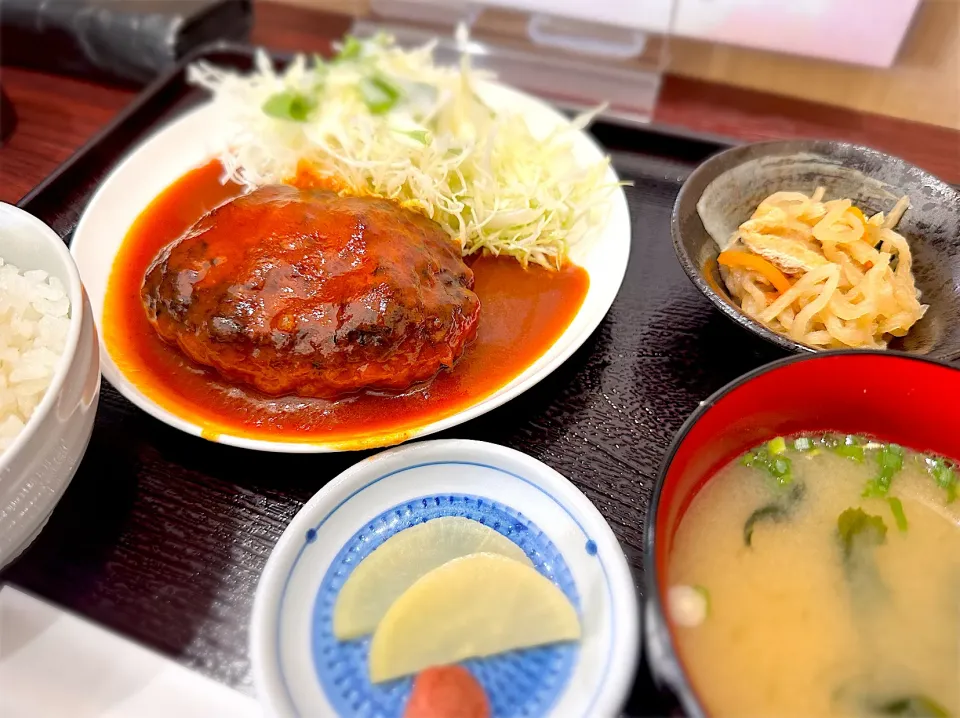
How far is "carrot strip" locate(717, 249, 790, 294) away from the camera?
5.99 ft

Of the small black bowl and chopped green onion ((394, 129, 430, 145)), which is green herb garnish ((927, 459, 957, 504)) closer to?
the small black bowl

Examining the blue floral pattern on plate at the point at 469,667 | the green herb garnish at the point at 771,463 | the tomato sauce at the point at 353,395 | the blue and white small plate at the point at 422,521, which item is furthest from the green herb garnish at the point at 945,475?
the tomato sauce at the point at 353,395

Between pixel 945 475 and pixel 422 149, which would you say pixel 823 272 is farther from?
pixel 422 149

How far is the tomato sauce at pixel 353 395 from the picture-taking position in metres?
1.68

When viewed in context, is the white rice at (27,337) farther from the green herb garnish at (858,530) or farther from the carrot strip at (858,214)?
the carrot strip at (858,214)

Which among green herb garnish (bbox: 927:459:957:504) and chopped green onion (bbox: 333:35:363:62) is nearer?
green herb garnish (bbox: 927:459:957:504)

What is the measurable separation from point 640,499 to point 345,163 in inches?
60.1

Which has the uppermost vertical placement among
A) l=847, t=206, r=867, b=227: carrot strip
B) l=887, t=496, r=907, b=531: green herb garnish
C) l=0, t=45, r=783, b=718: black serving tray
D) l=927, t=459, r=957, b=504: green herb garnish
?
l=847, t=206, r=867, b=227: carrot strip

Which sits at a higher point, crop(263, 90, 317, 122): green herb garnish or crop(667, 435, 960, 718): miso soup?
crop(263, 90, 317, 122): green herb garnish

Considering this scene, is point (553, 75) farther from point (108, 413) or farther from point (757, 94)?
point (108, 413)

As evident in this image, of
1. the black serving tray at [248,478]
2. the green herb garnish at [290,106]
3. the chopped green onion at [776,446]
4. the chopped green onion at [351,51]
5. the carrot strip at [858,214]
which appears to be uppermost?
the carrot strip at [858,214]

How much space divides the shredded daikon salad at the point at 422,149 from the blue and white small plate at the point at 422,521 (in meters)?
0.89

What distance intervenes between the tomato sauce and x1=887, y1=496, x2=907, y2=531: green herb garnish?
881mm

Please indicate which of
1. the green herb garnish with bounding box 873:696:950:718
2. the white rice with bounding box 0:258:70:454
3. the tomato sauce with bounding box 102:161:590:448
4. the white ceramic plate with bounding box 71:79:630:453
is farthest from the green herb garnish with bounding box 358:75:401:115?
the green herb garnish with bounding box 873:696:950:718
